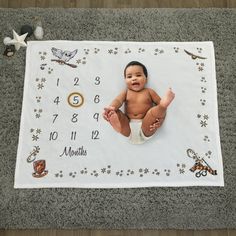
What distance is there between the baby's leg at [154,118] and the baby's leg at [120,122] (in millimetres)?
58

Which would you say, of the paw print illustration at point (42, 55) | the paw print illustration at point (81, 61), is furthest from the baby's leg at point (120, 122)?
the paw print illustration at point (42, 55)

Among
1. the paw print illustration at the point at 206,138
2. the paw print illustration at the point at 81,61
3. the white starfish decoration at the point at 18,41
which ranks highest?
the white starfish decoration at the point at 18,41

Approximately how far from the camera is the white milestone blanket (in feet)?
3.77

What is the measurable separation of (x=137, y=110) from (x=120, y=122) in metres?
0.07

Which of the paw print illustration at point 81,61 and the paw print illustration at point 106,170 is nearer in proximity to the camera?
the paw print illustration at point 106,170

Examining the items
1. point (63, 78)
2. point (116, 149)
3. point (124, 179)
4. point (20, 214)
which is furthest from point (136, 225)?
point (63, 78)

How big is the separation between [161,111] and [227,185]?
0.33 meters

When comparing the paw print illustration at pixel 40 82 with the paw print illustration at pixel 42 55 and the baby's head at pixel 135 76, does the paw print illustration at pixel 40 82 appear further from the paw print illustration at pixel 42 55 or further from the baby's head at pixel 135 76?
the baby's head at pixel 135 76

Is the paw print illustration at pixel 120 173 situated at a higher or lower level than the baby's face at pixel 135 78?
lower

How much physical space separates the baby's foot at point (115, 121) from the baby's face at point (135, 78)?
12 cm

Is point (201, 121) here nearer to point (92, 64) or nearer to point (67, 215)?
point (92, 64)

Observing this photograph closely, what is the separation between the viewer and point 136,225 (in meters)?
1.11

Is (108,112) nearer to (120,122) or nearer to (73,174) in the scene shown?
(120,122)

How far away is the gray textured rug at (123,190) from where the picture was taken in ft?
3.65
